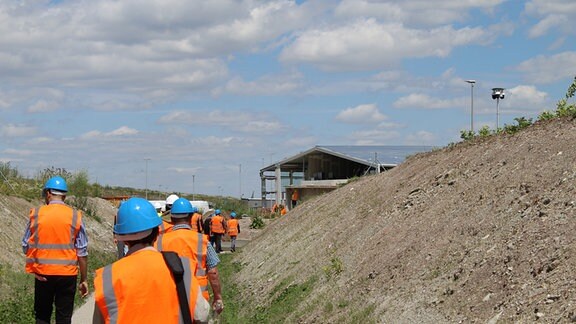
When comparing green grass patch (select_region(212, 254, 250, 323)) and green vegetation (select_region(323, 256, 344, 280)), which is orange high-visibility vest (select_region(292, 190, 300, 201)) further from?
green vegetation (select_region(323, 256, 344, 280))

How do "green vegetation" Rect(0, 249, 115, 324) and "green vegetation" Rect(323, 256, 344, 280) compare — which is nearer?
"green vegetation" Rect(0, 249, 115, 324)

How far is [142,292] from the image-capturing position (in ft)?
17.3

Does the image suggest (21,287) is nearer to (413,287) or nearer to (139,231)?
(413,287)

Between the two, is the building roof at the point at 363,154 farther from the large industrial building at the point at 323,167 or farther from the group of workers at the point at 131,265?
the group of workers at the point at 131,265

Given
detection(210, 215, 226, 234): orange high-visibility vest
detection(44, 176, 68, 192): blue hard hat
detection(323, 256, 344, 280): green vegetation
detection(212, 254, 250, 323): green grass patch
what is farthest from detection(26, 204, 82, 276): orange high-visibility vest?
detection(210, 215, 226, 234): orange high-visibility vest

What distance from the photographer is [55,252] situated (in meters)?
10.2

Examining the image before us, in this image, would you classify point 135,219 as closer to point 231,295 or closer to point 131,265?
point 131,265

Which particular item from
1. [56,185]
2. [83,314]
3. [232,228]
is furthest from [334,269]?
[232,228]

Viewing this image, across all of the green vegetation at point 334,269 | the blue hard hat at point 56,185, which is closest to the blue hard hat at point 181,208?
the blue hard hat at point 56,185

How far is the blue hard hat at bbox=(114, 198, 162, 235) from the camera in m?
5.47

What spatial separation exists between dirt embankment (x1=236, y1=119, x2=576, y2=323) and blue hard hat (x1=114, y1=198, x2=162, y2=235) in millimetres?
4173

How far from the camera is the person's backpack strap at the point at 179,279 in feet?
17.6

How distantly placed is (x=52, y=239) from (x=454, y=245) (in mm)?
4859

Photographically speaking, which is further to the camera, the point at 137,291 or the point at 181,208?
the point at 181,208
